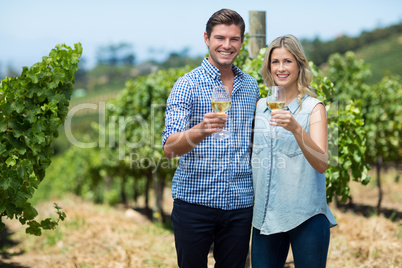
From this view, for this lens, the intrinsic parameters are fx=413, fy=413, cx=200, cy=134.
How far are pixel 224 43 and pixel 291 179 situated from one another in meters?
0.96

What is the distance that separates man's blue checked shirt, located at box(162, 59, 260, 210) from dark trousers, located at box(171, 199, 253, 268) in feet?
0.17

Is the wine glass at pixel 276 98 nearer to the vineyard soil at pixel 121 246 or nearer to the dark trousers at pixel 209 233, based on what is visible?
the dark trousers at pixel 209 233

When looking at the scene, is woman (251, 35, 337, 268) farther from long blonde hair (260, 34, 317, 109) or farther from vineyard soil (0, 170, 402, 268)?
vineyard soil (0, 170, 402, 268)

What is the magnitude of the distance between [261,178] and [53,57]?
8.25 feet

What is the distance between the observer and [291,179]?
2.61 m

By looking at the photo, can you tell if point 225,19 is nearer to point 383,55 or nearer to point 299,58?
point 299,58

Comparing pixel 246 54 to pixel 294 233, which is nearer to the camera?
pixel 294 233

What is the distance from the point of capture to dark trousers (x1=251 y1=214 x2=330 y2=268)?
8.35 feet

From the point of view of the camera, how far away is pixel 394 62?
5091cm

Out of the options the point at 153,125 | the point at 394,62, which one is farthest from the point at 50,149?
the point at 394,62

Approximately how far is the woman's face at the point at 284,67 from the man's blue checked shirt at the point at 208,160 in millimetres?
320

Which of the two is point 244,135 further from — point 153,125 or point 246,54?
point 153,125

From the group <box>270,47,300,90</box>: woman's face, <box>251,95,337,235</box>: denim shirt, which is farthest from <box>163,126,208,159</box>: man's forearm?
<box>270,47,300,90</box>: woman's face

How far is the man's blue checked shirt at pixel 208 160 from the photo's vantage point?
261 cm
